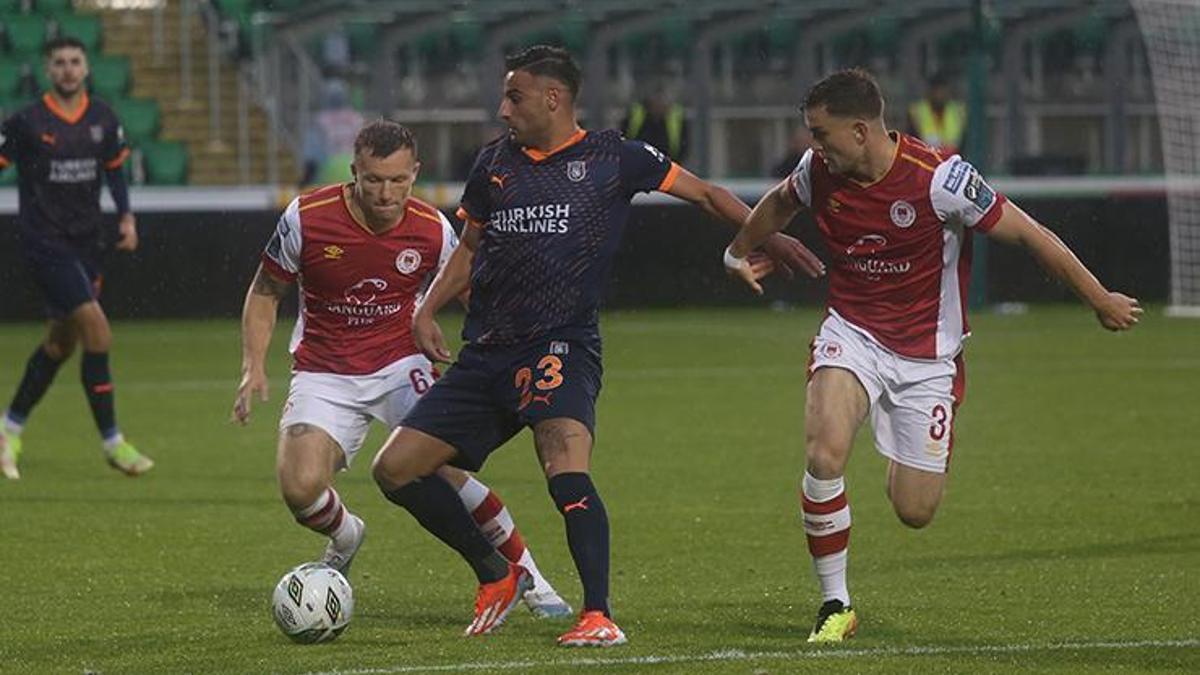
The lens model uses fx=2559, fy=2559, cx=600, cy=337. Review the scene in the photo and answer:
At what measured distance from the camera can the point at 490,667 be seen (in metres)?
7.05

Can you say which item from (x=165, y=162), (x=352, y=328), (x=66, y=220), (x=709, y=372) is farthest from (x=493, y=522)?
(x=165, y=162)

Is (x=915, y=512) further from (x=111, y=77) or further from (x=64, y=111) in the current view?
(x=111, y=77)

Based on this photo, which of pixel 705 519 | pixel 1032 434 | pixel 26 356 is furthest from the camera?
pixel 26 356

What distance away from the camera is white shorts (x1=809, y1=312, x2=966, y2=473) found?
26.2 ft

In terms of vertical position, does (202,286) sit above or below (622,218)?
below

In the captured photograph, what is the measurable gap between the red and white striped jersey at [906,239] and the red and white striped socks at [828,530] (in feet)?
1.82

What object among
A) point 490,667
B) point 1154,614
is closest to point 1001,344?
point 1154,614

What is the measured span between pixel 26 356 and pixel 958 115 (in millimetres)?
9697

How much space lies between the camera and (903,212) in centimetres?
782

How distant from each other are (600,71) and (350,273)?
18.1 m

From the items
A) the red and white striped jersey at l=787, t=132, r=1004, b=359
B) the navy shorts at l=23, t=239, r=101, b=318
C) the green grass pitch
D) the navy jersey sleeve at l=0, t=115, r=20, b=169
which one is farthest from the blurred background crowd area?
the red and white striped jersey at l=787, t=132, r=1004, b=359

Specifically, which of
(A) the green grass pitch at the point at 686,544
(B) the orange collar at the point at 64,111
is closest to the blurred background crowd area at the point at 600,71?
(A) the green grass pitch at the point at 686,544

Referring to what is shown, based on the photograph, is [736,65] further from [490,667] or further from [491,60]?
[490,667]

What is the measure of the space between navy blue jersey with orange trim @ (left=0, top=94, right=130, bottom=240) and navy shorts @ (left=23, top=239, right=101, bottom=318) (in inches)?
2.9
